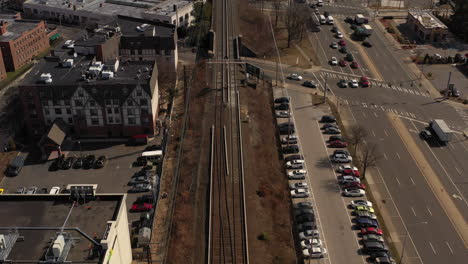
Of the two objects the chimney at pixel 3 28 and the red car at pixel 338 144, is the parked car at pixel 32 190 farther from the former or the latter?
the chimney at pixel 3 28

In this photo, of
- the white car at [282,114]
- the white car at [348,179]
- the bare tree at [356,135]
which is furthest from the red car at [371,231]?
the white car at [282,114]

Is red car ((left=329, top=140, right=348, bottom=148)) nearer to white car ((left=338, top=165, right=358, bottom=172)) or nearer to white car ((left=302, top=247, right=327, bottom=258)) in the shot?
white car ((left=338, top=165, right=358, bottom=172))

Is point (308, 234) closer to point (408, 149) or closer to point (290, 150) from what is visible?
point (290, 150)

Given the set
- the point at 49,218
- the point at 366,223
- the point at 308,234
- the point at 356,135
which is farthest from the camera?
the point at 356,135

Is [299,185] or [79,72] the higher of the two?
[79,72]

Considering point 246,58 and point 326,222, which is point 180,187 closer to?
point 326,222

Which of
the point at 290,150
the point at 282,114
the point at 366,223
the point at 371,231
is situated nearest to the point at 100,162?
the point at 290,150

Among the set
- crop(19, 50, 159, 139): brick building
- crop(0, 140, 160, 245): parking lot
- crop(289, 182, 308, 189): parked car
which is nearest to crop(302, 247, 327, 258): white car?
crop(289, 182, 308, 189): parked car
